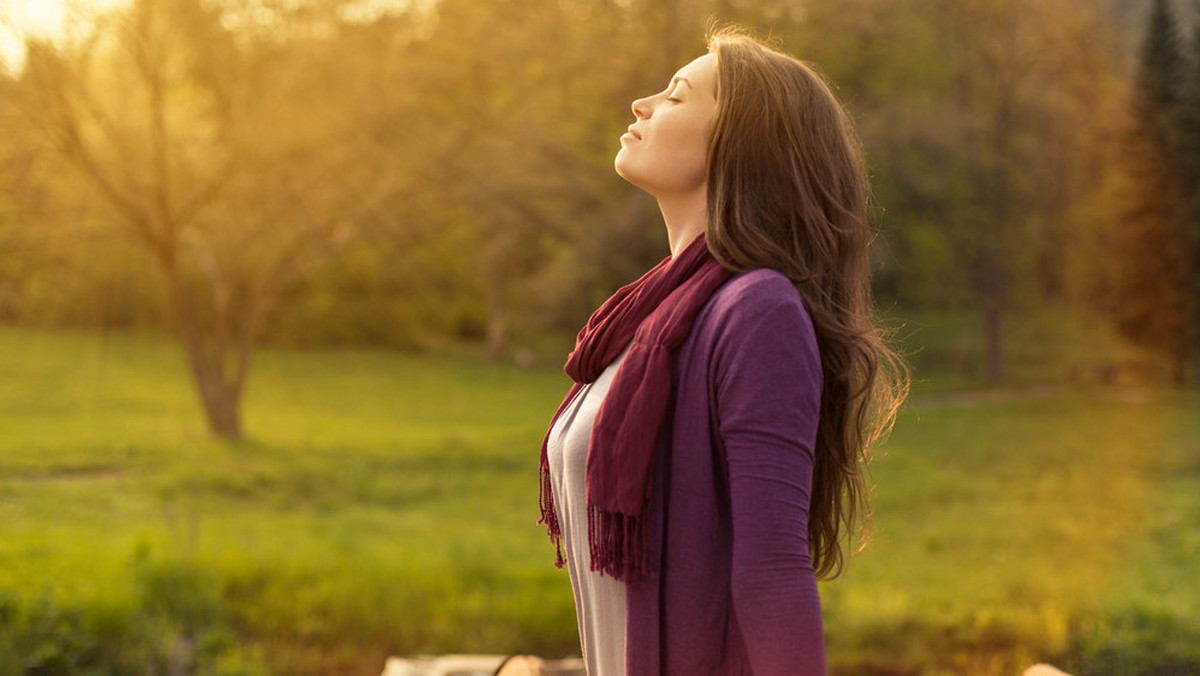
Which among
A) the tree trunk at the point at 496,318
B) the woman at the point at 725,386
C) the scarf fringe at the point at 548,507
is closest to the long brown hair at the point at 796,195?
the woman at the point at 725,386

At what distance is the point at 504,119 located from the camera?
1424cm

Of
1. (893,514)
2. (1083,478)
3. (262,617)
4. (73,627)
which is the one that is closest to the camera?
(73,627)

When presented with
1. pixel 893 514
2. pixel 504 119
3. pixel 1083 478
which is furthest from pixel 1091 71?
pixel 893 514

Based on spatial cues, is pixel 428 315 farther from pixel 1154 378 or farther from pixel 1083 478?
pixel 1083 478

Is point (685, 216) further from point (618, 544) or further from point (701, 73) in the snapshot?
point (618, 544)

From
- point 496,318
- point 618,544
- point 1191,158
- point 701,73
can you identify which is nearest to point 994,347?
point 1191,158

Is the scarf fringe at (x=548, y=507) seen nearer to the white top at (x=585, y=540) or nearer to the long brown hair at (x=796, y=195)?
the white top at (x=585, y=540)

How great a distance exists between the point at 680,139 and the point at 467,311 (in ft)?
83.1

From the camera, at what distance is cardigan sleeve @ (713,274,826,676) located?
1.32 meters

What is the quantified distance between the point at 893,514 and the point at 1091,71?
1212 cm

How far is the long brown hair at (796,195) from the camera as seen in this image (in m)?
1.48

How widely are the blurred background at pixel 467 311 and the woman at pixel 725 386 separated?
48 centimetres

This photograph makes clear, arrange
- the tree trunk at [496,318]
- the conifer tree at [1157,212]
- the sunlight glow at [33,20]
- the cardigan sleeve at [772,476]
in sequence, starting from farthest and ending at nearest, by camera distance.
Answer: the tree trunk at [496,318], the conifer tree at [1157,212], the sunlight glow at [33,20], the cardigan sleeve at [772,476]

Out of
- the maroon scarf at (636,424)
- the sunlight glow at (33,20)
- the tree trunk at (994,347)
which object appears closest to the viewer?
the maroon scarf at (636,424)
